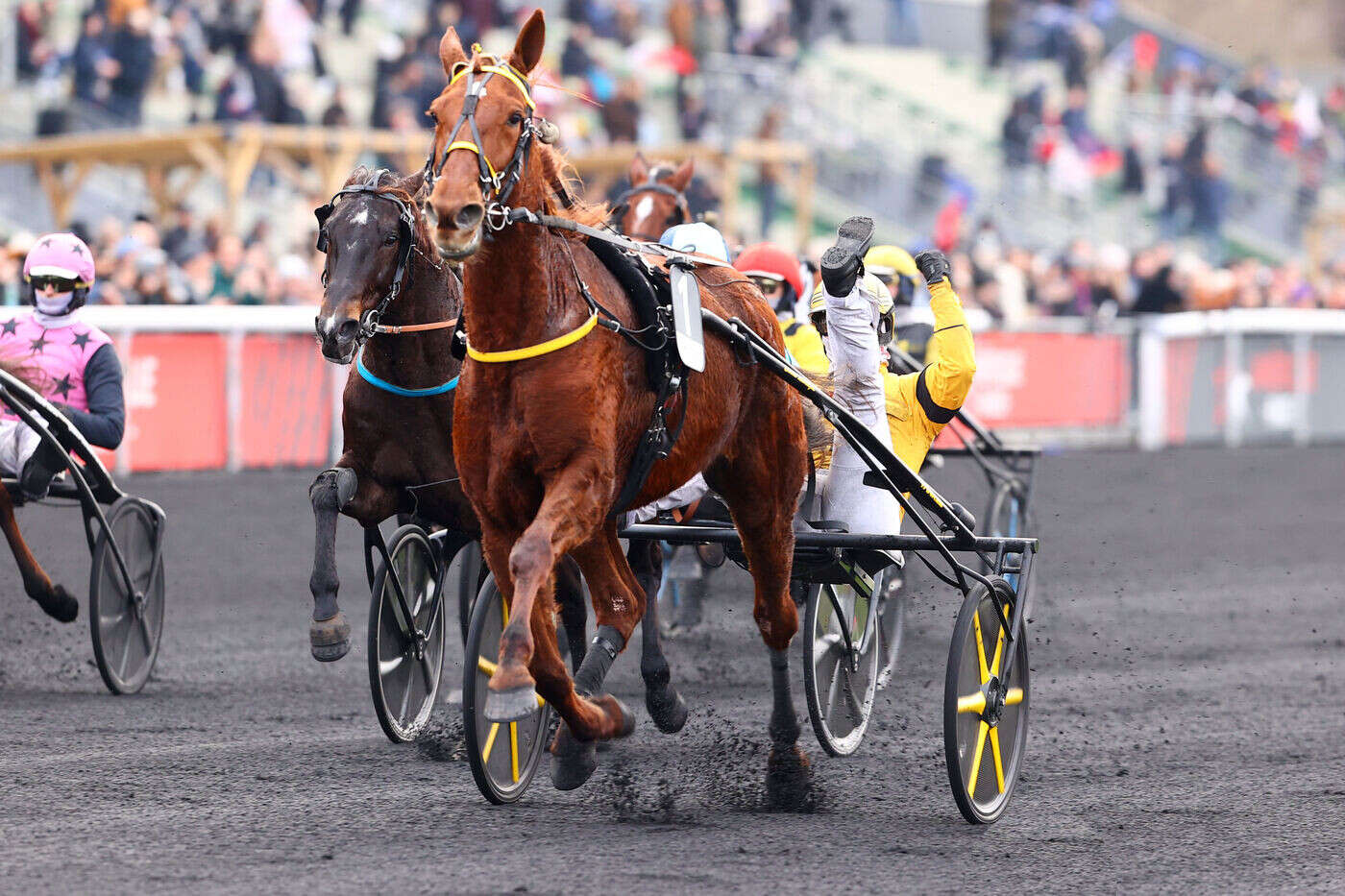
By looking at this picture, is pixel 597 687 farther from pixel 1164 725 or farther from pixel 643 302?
pixel 1164 725

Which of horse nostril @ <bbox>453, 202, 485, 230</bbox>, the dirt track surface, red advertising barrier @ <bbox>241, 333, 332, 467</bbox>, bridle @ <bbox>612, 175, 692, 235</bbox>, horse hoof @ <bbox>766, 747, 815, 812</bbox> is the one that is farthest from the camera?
red advertising barrier @ <bbox>241, 333, 332, 467</bbox>

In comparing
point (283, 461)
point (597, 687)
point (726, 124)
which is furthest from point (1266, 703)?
point (726, 124)

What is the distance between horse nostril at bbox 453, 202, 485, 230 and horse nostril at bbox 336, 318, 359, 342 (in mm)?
1368

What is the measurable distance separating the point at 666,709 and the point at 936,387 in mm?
1323

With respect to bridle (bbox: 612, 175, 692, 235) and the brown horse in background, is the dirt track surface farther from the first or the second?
bridle (bbox: 612, 175, 692, 235)

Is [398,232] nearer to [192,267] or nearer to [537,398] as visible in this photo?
[537,398]

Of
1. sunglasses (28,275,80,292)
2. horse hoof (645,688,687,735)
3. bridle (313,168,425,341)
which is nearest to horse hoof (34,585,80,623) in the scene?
sunglasses (28,275,80,292)

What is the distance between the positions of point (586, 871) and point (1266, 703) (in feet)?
11.8

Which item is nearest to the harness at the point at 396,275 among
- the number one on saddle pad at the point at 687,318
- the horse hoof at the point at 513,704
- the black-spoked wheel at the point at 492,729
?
the black-spoked wheel at the point at 492,729

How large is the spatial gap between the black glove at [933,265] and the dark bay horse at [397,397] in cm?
141

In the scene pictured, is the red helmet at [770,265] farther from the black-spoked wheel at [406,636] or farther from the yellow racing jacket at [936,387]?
the black-spoked wheel at [406,636]

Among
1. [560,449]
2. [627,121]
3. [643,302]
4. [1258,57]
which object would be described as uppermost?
[1258,57]

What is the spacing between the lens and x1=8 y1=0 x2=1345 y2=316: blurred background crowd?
1653cm

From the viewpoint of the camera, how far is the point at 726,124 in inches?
839
